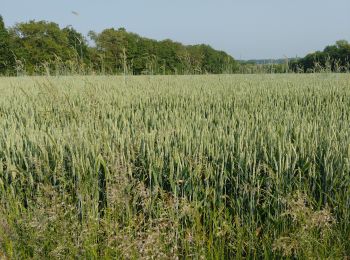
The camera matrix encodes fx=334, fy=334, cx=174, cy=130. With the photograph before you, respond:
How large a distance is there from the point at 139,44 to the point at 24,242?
52.8 metres

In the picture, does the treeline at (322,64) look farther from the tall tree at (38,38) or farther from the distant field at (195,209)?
the tall tree at (38,38)

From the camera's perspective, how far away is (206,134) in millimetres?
2633

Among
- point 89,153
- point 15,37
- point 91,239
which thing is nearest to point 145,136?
point 89,153

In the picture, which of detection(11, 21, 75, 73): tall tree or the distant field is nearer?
the distant field

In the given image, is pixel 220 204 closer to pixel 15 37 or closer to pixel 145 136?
pixel 145 136

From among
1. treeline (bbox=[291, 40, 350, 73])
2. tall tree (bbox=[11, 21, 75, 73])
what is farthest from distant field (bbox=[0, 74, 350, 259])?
tall tree (bbox=[11, 21, 75, 73])

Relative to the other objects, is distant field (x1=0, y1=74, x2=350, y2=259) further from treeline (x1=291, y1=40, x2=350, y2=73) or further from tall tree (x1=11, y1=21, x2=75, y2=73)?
tall tree (x1=11, y1=21, x2=75, y2=73)

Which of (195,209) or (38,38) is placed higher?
(38,38)

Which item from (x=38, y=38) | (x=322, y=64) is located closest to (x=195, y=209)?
(x=322, y=64)

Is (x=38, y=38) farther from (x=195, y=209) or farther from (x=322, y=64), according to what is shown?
(x=195, y=209)

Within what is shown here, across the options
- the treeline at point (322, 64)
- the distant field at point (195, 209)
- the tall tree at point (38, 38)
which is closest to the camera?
the distant field at point (195, 209)

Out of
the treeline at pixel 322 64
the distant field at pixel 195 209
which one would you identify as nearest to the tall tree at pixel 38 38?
the treeline at pixel 322 64

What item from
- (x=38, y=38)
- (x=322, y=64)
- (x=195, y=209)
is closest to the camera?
(x=195, y=209)


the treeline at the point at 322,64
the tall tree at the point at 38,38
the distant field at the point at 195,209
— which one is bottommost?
the distant field at the point at 195,209
